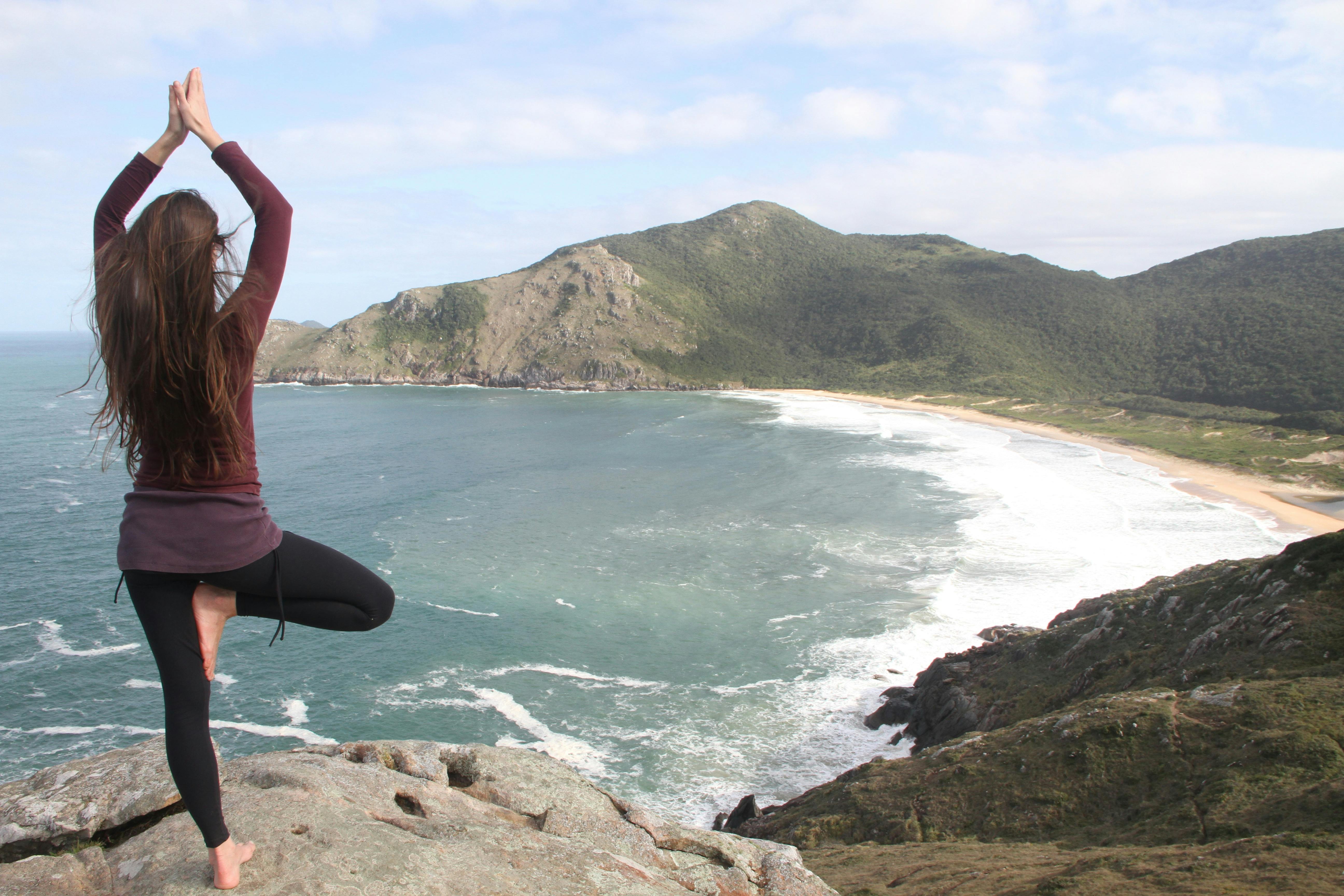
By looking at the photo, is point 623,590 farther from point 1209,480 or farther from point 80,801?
point 1209,480

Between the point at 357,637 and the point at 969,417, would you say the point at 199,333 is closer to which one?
the point at 357,637

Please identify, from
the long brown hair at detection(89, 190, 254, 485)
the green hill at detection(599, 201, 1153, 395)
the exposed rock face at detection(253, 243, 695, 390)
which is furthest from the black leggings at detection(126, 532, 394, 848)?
the exposed rock face at detection(253, 243, 695, 390)

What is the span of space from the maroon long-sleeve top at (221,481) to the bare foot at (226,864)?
1635 millimetres

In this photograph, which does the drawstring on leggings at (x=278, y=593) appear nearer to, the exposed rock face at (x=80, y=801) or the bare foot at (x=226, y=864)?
the bare foot at (x=226, y=864)

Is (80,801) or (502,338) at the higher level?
(502,338)

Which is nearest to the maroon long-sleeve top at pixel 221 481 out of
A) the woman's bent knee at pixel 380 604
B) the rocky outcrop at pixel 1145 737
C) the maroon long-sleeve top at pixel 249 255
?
the maroon long-sleeve top at pixel 249 255

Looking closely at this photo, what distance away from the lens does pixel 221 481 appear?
313 cm

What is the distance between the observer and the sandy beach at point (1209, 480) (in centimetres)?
4141

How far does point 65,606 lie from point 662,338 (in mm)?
117514

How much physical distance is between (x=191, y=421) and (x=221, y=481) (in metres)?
0.27

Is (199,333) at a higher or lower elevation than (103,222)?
lower

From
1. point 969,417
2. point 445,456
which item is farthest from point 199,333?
point 969,417

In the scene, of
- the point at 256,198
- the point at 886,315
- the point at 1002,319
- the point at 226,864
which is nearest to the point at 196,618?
the point at 226,864

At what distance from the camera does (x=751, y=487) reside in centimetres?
5084
